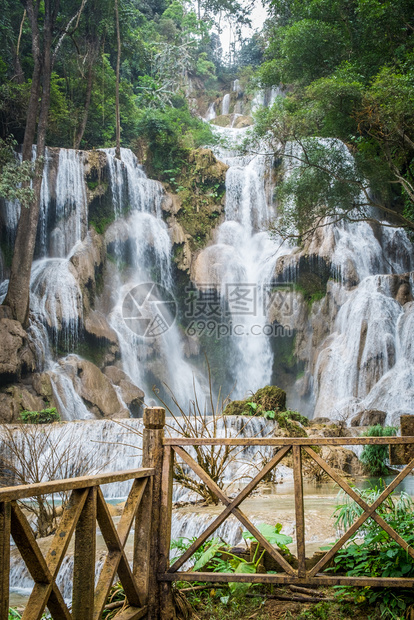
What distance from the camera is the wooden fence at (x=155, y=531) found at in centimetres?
239

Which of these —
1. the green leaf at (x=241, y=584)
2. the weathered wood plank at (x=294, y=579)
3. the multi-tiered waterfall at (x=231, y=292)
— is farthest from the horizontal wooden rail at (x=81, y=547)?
the multi-tiered waterfall at (x=231, y=292)

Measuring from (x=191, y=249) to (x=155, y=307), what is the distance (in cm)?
314

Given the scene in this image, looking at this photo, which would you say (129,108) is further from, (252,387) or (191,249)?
(252,387)

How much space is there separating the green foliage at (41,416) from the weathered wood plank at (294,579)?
1034 centimetres

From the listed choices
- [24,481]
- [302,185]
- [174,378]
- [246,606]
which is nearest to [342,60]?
A: [302,185]

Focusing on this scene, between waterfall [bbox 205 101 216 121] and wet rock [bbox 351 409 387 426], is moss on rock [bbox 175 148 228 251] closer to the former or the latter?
wet rock [bbox 351 409 387 426]

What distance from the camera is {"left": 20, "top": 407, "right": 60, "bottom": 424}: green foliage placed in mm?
12818

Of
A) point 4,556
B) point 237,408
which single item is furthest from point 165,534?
point 237,408

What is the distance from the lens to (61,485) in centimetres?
217

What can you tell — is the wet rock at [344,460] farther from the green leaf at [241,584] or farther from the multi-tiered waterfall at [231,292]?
→ the green leaf at [241,584]

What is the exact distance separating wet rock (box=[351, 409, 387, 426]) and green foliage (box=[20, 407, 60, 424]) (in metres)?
7.73

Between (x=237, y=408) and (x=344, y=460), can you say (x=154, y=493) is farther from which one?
(x=237, y=408)

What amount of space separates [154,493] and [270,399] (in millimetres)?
9588

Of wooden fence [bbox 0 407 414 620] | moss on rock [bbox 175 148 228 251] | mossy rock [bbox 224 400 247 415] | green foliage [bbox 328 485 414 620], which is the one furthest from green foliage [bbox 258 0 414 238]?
wooden fence [bbox 0 407 414 620]
